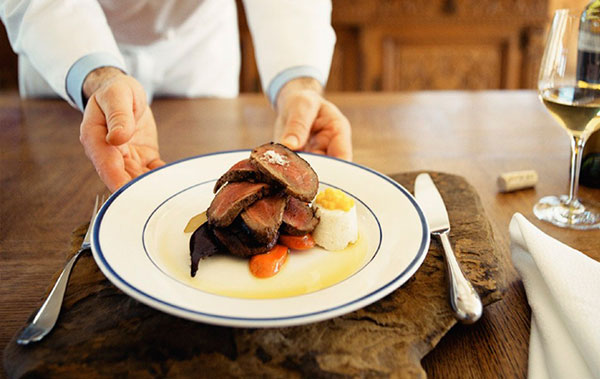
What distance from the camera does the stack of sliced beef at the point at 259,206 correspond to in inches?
36.2

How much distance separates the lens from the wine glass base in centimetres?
120

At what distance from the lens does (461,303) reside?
807mm

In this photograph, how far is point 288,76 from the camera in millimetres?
1874

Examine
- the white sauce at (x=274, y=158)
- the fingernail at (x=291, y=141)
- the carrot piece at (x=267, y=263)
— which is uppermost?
the white sauce at (x=274, y=158)

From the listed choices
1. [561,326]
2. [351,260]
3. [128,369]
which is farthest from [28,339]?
[561,326]

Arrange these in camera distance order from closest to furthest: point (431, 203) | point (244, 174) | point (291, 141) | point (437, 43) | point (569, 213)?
point (244, 174) < point (431, 203) < point (569, 213) < point (291, 141) < point (437, 43)

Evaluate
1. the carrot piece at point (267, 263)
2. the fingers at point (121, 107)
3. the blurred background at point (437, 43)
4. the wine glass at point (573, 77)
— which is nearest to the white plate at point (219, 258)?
the carrot piece at point (267, 263)

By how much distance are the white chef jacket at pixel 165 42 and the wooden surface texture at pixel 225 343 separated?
37.9 inches

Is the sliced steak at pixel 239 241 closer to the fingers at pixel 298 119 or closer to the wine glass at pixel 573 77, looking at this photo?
the fingers at pixel 298 119

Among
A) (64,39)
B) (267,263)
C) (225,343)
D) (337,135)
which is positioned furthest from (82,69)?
(225,343)

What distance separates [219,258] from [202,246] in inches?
1.9

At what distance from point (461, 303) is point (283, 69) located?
1280 millimetres

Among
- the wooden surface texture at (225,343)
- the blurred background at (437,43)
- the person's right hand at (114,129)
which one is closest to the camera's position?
the wooden surface texture at (225,343)

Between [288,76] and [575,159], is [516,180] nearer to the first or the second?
[575,159]
